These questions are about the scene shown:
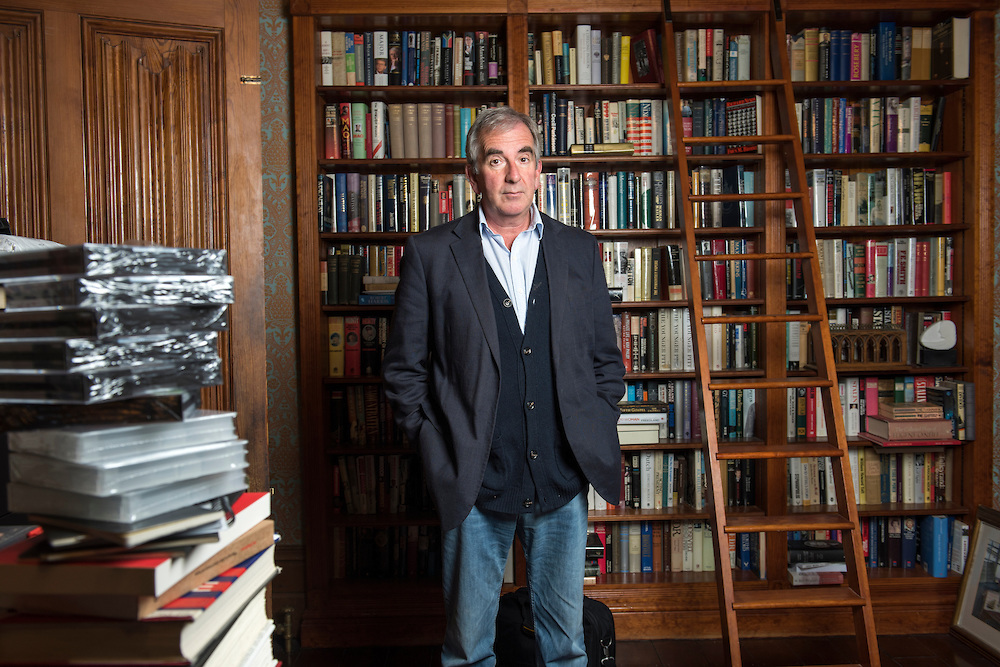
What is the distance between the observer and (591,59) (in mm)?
3105

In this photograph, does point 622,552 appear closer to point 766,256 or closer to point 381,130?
point 766,256

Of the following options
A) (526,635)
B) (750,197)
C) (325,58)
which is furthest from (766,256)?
(325,58)

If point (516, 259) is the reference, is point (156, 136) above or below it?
above

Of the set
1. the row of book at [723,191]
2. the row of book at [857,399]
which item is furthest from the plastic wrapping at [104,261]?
the row of book at [857,399]

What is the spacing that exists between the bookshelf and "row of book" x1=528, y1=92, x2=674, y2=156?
0.22 feet

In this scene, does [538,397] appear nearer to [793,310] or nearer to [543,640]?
[543,640]

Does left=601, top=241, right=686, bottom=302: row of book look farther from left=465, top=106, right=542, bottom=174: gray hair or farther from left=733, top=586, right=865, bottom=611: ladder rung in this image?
left=733, top=586, right=865, bottom=611: ladder rung

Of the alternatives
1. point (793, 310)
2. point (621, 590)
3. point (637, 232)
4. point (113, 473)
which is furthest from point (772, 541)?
point (113, 473)

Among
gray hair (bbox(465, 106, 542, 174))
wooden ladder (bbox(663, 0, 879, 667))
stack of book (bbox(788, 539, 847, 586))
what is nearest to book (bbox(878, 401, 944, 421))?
wooden ladder (bbox(663, 0, 879, 667))

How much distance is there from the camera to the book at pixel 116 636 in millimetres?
718

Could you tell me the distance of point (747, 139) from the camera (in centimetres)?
271

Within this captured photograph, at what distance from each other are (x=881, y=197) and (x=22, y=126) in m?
3.32

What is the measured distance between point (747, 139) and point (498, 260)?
1.33m

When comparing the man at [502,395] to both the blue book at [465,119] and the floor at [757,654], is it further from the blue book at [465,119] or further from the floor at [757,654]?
the blue book at [465,119]
